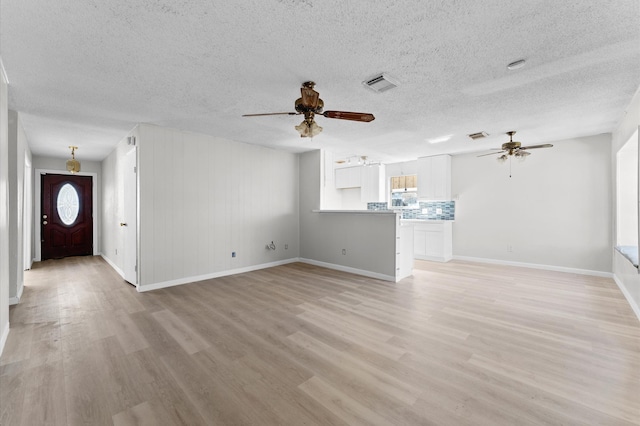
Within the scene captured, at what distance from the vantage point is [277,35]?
1972 millimetres

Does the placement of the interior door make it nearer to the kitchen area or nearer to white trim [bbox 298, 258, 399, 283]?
white trim [bbox 298, 258, 399, 283]

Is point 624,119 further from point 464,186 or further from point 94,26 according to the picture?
point 94,26

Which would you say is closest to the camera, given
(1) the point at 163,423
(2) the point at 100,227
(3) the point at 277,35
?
(1) the point at 163,423

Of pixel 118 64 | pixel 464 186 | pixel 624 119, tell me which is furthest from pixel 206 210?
pixel 624 119

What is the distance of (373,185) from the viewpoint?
287 inches

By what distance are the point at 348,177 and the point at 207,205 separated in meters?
4.07

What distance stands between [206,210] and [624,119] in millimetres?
6199

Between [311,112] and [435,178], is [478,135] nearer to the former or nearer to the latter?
[435,178]

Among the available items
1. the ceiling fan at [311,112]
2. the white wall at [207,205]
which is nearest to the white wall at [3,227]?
the white wall at [207,205]

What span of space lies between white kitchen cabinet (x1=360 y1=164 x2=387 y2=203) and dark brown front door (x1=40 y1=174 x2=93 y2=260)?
700 cm

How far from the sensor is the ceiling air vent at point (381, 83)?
2578 millimetres

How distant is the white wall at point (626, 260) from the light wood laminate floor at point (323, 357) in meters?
0.19

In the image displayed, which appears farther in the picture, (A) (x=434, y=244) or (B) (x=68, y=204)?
(B) (x=68, y=204)

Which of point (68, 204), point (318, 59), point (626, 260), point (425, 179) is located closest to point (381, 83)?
point (318, 59)
